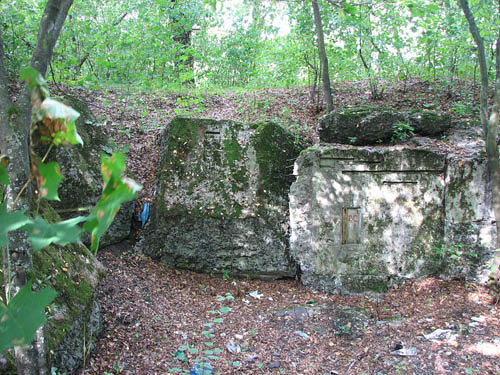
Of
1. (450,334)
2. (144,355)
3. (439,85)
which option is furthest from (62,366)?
(439,85)

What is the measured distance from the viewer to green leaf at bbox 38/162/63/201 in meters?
0.91

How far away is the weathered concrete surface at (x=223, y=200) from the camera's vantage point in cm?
557

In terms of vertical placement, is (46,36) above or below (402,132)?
above

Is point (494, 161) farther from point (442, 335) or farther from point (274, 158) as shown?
point (274, 158)

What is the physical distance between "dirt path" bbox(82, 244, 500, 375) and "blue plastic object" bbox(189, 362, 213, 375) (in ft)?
0.15

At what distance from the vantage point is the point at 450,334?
388 centimetres

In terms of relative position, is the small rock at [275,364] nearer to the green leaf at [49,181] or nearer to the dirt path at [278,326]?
the dirt path at [278,326]

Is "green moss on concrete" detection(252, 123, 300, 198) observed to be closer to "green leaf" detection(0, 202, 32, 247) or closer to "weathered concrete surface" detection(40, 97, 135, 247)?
"weathered concrete surface" detection(40, 97, 135, 247)

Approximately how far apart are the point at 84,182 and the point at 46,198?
4.88 metres

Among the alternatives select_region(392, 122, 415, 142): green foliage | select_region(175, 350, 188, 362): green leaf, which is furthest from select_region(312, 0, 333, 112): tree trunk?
select_region(175, 350, 188, 362): green leaf

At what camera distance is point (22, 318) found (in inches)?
41.6

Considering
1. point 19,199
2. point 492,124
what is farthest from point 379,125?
point 19,199

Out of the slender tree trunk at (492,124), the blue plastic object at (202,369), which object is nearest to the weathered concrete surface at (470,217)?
the slender tree trunk at (492,124)

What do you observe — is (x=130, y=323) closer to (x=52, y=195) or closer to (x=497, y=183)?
(x=52, y=195)
